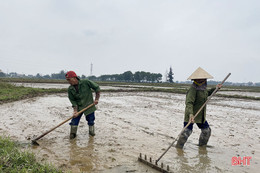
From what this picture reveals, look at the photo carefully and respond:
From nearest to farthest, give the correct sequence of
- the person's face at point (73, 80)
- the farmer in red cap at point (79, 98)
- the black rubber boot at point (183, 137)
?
the black rubber boot at point (183, 137), the person's face at point (73, 80), the farmer in red cap at point (79, 98)

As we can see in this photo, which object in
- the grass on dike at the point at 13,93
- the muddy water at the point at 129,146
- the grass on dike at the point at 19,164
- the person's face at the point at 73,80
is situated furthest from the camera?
the grass on dike at the point at 13,93

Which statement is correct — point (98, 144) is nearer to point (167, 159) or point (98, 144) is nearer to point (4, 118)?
point (167, 159)

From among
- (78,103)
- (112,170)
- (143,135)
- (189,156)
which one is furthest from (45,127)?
(189,156)

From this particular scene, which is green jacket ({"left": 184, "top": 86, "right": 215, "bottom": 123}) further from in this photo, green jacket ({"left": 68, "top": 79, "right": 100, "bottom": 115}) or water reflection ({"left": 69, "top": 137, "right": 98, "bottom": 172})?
green jacket ({"left": 68, "top": 79, "right": 100, "bottom": 115})

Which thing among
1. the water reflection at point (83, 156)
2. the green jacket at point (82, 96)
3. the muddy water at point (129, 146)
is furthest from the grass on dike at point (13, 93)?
the water reflection at point (83, 156)

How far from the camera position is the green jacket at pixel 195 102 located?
3807mm

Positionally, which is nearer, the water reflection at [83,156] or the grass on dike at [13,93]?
the water reflection at [83,156]

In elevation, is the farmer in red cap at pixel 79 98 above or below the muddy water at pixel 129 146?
above

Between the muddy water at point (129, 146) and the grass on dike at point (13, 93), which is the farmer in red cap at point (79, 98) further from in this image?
the grass on dike at point (13, 93)

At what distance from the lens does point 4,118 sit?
6.25 meters

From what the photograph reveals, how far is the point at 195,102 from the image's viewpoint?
400 centimetres

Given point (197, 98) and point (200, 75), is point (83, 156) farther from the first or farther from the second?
point (200, 75)

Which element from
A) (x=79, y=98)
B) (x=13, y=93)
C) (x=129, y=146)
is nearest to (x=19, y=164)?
(x=79, y=98)

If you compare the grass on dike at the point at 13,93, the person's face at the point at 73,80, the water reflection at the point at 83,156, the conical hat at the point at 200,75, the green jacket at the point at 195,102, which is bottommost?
the water reflection at the point at 83,156
